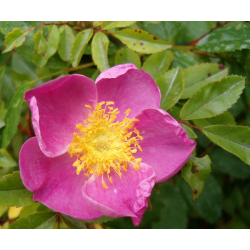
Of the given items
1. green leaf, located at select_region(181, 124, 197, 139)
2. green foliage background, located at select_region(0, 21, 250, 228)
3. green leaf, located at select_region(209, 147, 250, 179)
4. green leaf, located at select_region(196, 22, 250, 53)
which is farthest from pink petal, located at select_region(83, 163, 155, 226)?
green leaf, located at select_region(209, 147, 250, 179)

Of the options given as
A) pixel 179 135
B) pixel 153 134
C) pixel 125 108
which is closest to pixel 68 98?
pixel 125 108

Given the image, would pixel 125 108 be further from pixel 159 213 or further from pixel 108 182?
pixel 159 213

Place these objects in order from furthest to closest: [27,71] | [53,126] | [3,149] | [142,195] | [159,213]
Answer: [159,213] → [27,71] → [3,149] → [53,126] → [142,195]

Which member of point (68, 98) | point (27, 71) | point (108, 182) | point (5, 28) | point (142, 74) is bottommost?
point (108, 182)

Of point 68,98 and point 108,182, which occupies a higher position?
point 68,98

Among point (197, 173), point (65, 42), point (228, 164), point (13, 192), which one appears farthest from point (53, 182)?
point (228, 164)

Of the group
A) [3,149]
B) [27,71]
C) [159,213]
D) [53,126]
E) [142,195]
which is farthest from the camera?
[159,213]

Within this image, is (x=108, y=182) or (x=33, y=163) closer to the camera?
(x=33, y=163)

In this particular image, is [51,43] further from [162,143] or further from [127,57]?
[162,143]
